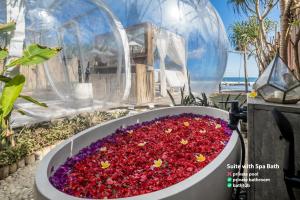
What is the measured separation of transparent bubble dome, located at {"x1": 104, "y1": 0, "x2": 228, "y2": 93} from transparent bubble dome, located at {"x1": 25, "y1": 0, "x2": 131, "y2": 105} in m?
1.23

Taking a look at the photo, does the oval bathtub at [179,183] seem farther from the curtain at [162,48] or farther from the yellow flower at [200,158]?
the curtain at [162,48]

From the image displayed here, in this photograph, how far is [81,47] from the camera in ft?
21.2

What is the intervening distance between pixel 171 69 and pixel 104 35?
291 centimetres

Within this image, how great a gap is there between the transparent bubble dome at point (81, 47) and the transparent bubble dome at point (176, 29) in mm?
1231

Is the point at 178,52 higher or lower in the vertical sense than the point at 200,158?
higher

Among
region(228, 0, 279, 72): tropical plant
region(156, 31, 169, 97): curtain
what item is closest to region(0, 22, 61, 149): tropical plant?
region(228, 0, 279, 72): tropical plant

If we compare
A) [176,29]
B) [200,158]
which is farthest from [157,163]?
[176,29]

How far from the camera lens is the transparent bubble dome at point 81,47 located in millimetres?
5621

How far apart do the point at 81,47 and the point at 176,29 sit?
380cm

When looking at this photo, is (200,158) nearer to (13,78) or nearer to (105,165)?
(105,165)

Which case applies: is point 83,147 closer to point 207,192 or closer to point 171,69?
point 207,192

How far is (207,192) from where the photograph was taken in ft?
5.15

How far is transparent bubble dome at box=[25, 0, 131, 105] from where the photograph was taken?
5621mm

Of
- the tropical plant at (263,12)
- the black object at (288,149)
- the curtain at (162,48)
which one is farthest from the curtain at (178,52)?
the black object at (288,149)
